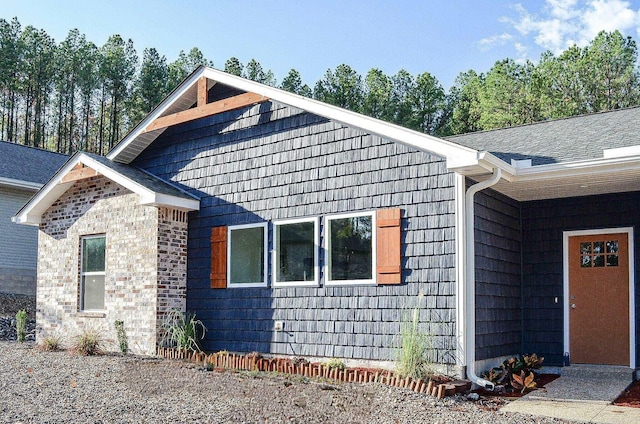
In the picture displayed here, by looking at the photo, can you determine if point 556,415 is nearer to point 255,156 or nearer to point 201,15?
point 255,156

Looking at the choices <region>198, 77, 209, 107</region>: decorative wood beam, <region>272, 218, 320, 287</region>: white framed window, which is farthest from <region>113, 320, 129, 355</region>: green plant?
<region>198, 77, 209, 107</region>: decorative wood beam

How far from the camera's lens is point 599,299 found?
9.09 meters

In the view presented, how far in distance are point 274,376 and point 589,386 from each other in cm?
382

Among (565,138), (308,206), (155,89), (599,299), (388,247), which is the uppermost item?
(155,89)

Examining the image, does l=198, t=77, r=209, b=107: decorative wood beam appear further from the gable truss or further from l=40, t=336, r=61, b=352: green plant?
l=40, t=336, r=61, b=352: green plant

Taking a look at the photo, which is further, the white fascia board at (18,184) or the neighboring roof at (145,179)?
the white fascia board at (18,184)

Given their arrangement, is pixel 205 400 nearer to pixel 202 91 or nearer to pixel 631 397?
pixel 631 397

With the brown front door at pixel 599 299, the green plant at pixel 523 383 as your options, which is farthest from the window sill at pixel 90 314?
the brown front door at pixel 599 299

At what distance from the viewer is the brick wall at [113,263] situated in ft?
33.6

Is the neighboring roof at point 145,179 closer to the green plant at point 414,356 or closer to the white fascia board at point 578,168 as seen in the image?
the green plant at point 414,356

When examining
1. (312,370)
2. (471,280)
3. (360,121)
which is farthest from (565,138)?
(312,370)

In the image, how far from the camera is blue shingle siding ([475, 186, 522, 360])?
8289 millimetres

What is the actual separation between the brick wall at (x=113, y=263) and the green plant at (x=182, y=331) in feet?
0.61

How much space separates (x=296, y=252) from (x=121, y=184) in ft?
10.4
